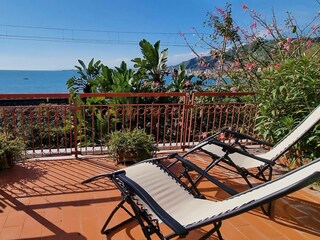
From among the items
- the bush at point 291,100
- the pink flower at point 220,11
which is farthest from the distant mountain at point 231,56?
the bush at point 291,100

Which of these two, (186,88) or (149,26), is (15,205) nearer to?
(186,88)

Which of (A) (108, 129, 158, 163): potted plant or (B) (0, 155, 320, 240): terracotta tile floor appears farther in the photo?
(A) (108, 129, 158, 163): potted plant

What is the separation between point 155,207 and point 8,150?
2.66 meters

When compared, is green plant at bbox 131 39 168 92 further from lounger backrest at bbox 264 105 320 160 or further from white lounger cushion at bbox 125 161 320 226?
white lounger cushion at bbox 125 161 320 226

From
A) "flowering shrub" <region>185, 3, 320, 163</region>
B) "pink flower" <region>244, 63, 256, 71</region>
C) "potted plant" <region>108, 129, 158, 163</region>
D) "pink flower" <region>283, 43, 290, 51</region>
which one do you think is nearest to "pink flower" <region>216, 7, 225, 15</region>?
"flowering shrub" <region>185, 3, 320, 163</region>

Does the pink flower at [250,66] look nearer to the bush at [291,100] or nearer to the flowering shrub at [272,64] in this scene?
the flowering shrub at [272,64]

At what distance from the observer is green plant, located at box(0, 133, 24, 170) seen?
3.61 m

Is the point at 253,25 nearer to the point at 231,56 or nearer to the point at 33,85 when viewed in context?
the point at 231,56

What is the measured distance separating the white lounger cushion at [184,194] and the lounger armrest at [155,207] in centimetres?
10

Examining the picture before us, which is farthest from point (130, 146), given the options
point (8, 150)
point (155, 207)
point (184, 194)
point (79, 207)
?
point (155, 207)

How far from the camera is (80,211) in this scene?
278cm

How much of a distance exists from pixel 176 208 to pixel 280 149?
169 cm

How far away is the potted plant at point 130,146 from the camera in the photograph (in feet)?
13.2

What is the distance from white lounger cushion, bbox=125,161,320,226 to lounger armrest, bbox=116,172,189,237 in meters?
0.10
